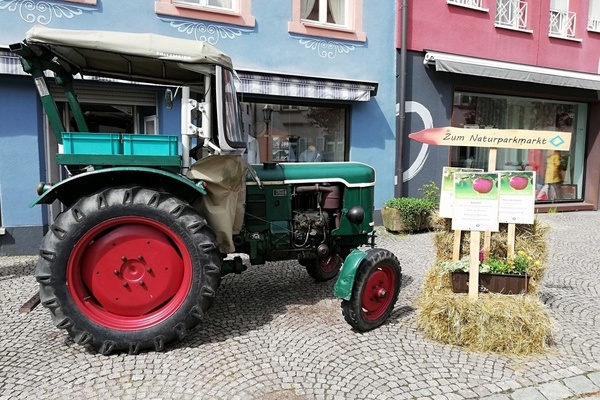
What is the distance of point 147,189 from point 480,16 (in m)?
8.58

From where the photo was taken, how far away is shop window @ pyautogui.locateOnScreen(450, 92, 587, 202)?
9.88 meters

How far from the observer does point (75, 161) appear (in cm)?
313

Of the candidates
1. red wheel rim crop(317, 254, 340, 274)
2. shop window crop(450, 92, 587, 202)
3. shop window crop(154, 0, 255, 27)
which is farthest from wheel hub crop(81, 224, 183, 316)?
shop window crop(450, 92, 587, 202)

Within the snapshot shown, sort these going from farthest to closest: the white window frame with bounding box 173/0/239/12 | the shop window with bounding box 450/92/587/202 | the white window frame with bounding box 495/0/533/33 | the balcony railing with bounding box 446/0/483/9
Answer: the shop window with bounding box 450/92/587/202 < the white window frame with bounding box 495/0/533/33 < the balcony railing with bounding box 446/0/483/9 < the white window frame with bounding box 173/0/239/12

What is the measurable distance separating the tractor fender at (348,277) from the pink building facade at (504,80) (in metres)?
5.41

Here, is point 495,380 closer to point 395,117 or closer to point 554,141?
point 554,141

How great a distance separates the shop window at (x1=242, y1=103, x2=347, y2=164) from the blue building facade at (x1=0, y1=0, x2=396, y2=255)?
0.02 meters

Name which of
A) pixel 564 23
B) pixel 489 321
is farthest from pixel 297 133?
pixel 564 23

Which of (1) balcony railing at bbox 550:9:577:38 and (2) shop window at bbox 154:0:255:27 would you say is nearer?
(2) shop window at bbox 154:0:255:27

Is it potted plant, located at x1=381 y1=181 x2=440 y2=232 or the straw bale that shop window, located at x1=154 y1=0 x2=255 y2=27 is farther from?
the straw bale

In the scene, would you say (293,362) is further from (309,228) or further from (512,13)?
(512,13)

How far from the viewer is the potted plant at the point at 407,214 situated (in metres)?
7.82

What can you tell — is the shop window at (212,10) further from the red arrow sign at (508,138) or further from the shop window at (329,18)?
the red arrow sign at (508,138)

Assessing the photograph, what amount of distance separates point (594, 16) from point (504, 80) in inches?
141
